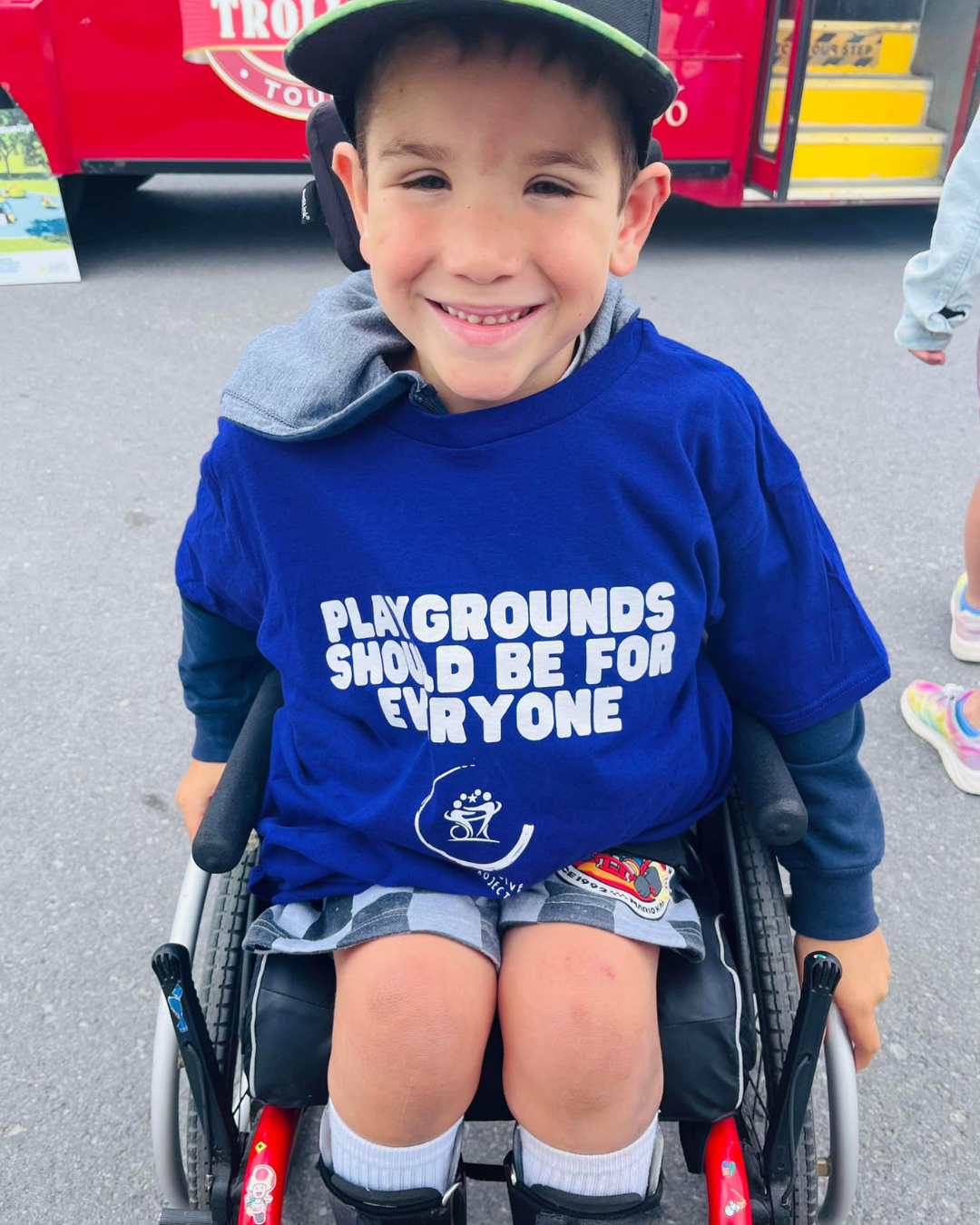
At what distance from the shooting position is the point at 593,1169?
1.10 m

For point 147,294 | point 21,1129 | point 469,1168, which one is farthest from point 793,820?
point 147,294

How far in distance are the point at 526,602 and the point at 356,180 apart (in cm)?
46

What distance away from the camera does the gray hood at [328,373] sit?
113 centimetres

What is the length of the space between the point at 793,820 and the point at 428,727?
380mm

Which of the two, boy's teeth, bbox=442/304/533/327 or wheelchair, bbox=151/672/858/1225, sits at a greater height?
boy's teeth, bbox=442/304/533/327

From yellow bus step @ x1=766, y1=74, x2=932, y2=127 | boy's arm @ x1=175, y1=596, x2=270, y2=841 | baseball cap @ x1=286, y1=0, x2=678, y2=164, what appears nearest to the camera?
baseball cap @ x1=286, y1=0, x2=678, y2=164

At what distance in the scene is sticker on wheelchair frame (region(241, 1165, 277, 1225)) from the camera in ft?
3.67

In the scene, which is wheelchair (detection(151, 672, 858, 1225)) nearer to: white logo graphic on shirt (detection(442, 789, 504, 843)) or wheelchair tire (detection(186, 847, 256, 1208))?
wheelchair tire (detection(186, 847, 256, 1208))

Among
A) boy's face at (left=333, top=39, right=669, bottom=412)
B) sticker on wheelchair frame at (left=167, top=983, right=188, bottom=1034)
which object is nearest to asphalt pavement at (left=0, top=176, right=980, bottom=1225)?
sticker on wheelchair frame at (left=167, top=983, right=188, bottom=1034)

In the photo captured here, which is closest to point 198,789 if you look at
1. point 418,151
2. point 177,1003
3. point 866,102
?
point 177,1003

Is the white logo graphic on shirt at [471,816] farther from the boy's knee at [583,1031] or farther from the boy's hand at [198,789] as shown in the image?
the boy's hand at [198,789]

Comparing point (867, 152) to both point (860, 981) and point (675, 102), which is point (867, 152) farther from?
point (860, 981)

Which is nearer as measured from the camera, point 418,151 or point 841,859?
point 418,151

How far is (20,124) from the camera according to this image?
4.66 m
